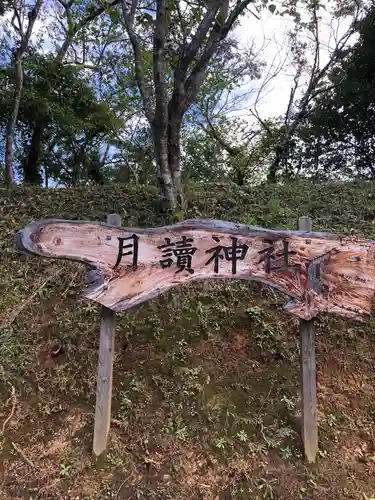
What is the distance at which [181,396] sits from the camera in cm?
353

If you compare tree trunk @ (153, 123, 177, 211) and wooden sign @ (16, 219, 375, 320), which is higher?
tree trunk @ (153, 123, 177, 211)

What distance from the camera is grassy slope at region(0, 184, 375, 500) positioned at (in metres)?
2.93

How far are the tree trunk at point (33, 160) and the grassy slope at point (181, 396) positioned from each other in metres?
5.77

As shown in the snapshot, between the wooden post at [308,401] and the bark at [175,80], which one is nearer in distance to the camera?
the wooden post at [308,401]

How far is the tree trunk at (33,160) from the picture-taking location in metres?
9.96

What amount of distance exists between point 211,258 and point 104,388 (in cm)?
131

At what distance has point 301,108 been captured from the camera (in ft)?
38.5

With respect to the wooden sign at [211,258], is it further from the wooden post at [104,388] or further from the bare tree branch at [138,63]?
the bare tree branch at [138,63]

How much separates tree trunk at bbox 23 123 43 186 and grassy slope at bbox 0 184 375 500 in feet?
18.9

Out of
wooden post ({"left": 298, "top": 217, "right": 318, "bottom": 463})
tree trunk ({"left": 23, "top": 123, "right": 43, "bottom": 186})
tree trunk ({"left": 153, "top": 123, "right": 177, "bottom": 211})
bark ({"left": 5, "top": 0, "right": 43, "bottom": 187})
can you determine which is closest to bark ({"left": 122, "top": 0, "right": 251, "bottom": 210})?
tree trunk ({"left": 153, "top": 123, "right": 177, "bottom": 211})

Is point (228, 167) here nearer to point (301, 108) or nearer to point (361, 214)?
point (301, 108)

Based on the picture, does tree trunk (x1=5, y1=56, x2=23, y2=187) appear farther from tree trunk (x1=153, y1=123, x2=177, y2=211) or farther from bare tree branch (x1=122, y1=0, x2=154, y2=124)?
tree trunk (x1=153, y1=123, x2=177, y2=211)

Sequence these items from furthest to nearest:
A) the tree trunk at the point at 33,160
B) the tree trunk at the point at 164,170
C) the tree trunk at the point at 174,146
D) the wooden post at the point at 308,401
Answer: the tree trunk at the point at 33,160 < the tree trunk at the point at 174,146 < the tree trunk at the point at 164,170 < the wooden post at the point at 308,401

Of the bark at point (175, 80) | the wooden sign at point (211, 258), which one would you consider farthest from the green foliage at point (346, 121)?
the wooden sign at point (211, 258)
